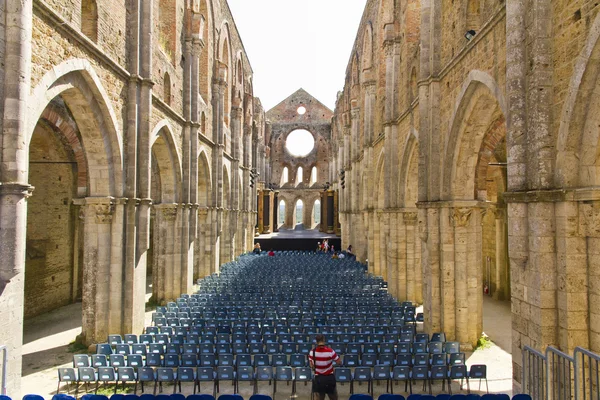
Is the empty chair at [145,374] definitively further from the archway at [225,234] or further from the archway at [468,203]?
the archway at [225,234]

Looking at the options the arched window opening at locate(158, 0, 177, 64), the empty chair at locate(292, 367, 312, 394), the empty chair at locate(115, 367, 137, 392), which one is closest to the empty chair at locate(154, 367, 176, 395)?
the empty chair at locate(115, 367, 137, 392)

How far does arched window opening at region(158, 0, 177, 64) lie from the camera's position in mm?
18016

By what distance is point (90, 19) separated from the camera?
11.4m

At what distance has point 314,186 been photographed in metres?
56.8

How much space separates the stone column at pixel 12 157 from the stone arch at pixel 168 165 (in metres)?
9.32

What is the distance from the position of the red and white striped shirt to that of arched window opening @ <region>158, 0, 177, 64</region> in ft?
49.0

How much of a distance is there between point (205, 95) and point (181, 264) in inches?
394

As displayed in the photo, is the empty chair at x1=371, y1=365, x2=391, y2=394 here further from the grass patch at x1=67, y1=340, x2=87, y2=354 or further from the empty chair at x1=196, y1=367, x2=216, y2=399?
the grass patch at x1=67, y1=340, x2=87, y2=354

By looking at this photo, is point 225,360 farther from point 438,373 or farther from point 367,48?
point 367,48

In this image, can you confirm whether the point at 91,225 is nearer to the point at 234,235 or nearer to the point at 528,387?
the point at 528,387

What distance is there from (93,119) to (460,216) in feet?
34.8

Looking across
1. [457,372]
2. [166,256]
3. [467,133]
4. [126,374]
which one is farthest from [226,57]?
[457,372]

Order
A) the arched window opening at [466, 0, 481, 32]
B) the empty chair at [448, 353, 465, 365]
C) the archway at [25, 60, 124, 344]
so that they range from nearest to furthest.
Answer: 1. the empty chair at [448, 353, 465, 365]
2. the archway at [25, 60, 124, 344]
3. the arched window opening at [466, 0, 481, 32]

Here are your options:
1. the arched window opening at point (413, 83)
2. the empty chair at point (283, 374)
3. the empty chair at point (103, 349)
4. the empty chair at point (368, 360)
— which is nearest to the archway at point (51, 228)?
the empty chair at point (103, 349)
